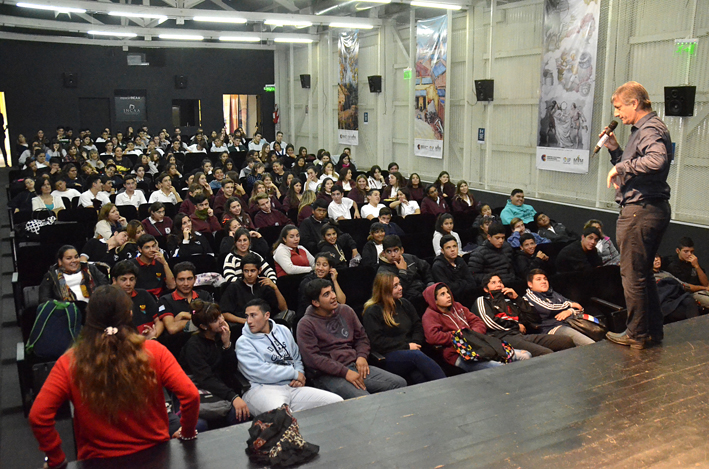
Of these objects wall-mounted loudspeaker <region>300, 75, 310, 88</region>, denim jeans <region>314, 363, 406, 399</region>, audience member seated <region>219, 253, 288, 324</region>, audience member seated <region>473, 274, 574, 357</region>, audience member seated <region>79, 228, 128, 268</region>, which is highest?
wall-mounted loudspeaker <region>300, 75, 310, 88</region>

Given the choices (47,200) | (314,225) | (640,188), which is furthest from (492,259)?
(47,200)

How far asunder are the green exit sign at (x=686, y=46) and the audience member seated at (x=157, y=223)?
6.75 metres

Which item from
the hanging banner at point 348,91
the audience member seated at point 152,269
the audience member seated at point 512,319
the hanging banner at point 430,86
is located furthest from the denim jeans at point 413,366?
the hanging banner at point 348,91

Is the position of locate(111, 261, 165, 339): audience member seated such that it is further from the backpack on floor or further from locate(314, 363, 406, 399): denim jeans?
locate(314, 363, 406, 399): denim jeans

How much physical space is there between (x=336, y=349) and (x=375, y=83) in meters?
10.5

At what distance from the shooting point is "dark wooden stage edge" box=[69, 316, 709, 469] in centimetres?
253

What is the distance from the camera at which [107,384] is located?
230 centimetres

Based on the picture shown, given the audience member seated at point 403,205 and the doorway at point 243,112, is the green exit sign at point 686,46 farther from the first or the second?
the doorway at point 243,112

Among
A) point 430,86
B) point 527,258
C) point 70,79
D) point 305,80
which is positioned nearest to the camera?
point 527,258

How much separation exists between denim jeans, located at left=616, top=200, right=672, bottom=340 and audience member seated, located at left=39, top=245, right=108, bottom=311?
3741mm

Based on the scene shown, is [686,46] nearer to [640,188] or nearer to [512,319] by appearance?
[512,319]

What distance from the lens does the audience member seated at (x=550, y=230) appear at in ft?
24.8

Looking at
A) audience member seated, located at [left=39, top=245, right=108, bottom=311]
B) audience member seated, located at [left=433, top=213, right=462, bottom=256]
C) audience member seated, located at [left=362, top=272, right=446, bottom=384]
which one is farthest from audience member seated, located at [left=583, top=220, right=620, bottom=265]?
audience member seated, located at [left=39, top=245, right=108, bottom=311]

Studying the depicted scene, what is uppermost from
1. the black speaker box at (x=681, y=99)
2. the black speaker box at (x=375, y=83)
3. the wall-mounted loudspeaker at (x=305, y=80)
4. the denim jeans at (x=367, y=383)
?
the wall-mounted loudspeaker at (x=305, y=80)
